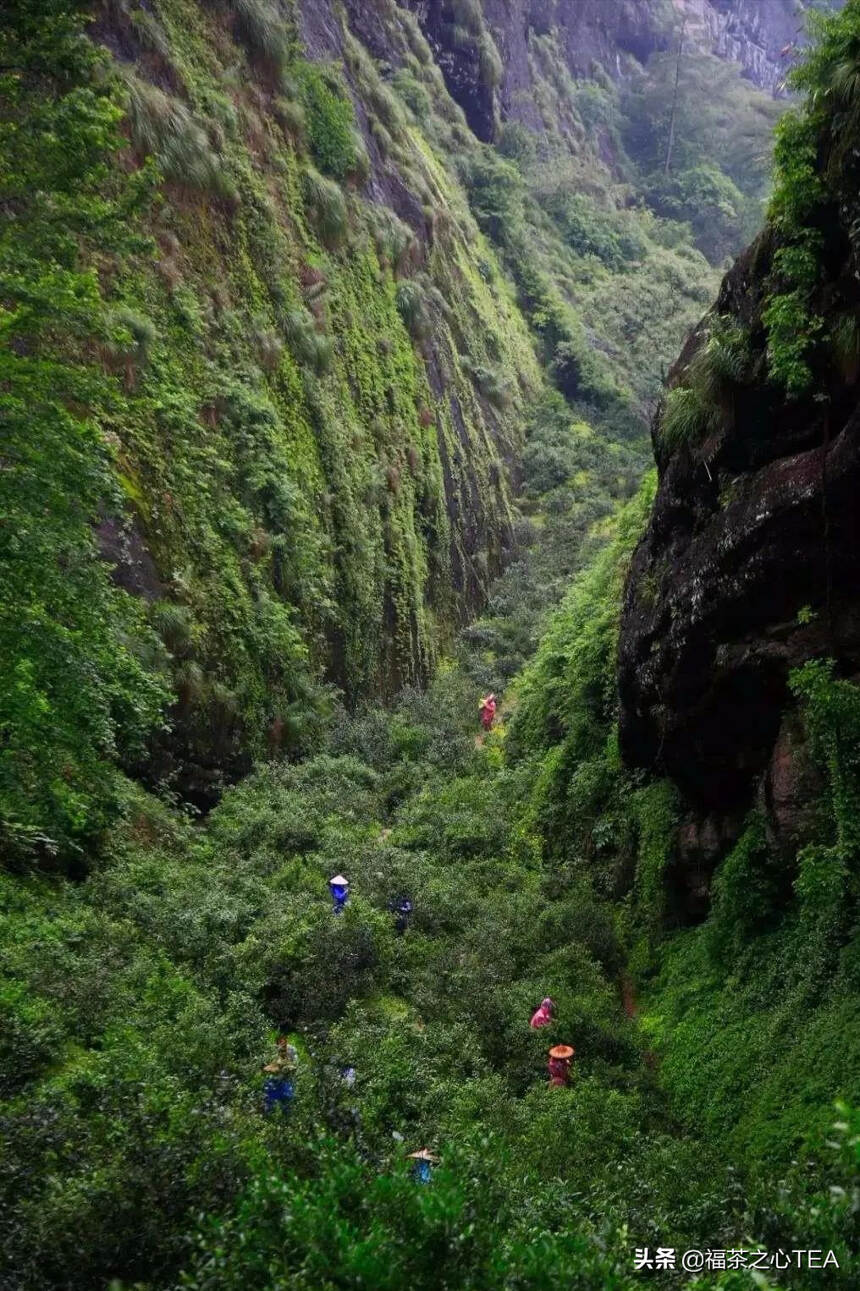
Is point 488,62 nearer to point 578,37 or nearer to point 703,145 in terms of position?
point 578,37

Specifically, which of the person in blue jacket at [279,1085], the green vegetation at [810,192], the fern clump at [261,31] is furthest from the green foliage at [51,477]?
the fern clump at [261,31]

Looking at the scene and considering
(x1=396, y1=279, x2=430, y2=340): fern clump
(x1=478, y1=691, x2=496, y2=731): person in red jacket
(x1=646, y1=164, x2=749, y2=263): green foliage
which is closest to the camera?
(x1=478, y1=691, x2=496, y2=731): person in red jacket

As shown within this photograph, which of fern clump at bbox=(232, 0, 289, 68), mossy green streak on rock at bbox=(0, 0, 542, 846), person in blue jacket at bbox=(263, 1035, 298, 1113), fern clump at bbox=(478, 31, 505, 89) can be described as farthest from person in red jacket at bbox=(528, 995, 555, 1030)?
fern clump at bbox=(478, 31, 505, 89)

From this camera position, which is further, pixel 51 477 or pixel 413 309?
pixel 413 309

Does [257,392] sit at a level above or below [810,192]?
above

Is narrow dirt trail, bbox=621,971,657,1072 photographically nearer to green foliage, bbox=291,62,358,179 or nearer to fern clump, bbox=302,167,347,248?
fern clump, bbox=302,167,347,248

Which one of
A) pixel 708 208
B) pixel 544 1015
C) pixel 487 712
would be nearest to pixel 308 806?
pixel 544 1015
